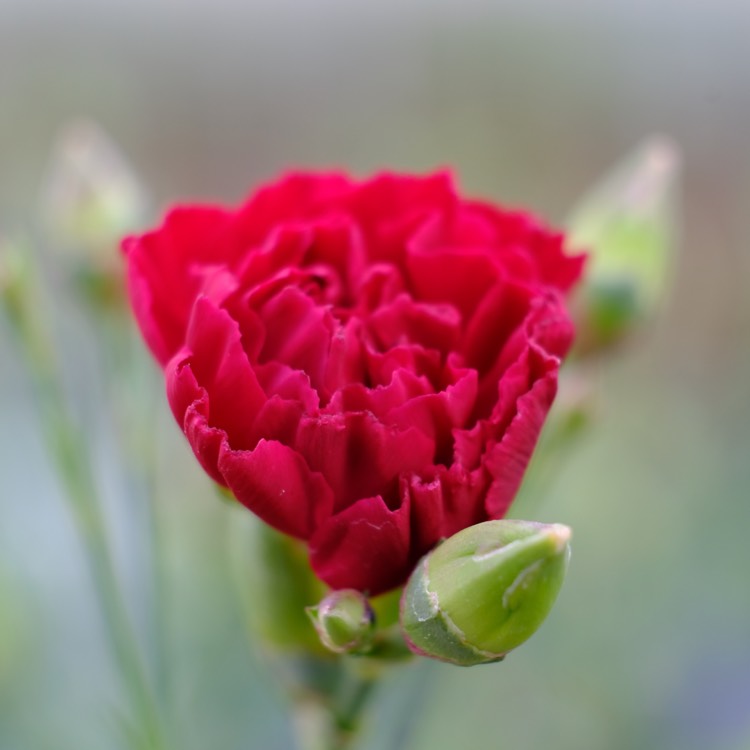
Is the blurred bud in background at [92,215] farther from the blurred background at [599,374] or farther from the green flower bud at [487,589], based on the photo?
the green flower bud at [487,589]

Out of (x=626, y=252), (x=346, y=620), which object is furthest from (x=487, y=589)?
(x=626, y=252)

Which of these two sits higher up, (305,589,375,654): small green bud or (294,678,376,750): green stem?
(305,589,375,654): small green bud

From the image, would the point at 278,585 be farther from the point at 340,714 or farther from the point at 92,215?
the point at 92,215

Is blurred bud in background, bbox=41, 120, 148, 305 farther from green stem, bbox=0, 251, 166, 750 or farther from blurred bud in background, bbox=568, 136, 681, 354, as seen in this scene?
blurred bud in background, bbox=568, 136, 681, 354

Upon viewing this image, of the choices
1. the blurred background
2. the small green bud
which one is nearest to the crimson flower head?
the small green bud

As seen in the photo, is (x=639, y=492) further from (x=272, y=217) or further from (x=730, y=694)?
(x=272, y=217)

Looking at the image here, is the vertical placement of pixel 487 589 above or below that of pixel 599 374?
below

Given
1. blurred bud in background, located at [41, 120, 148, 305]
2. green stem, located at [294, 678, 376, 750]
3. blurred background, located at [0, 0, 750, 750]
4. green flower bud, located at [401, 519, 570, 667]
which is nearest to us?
green flower bud, located at [401, 519, 570, 667]
